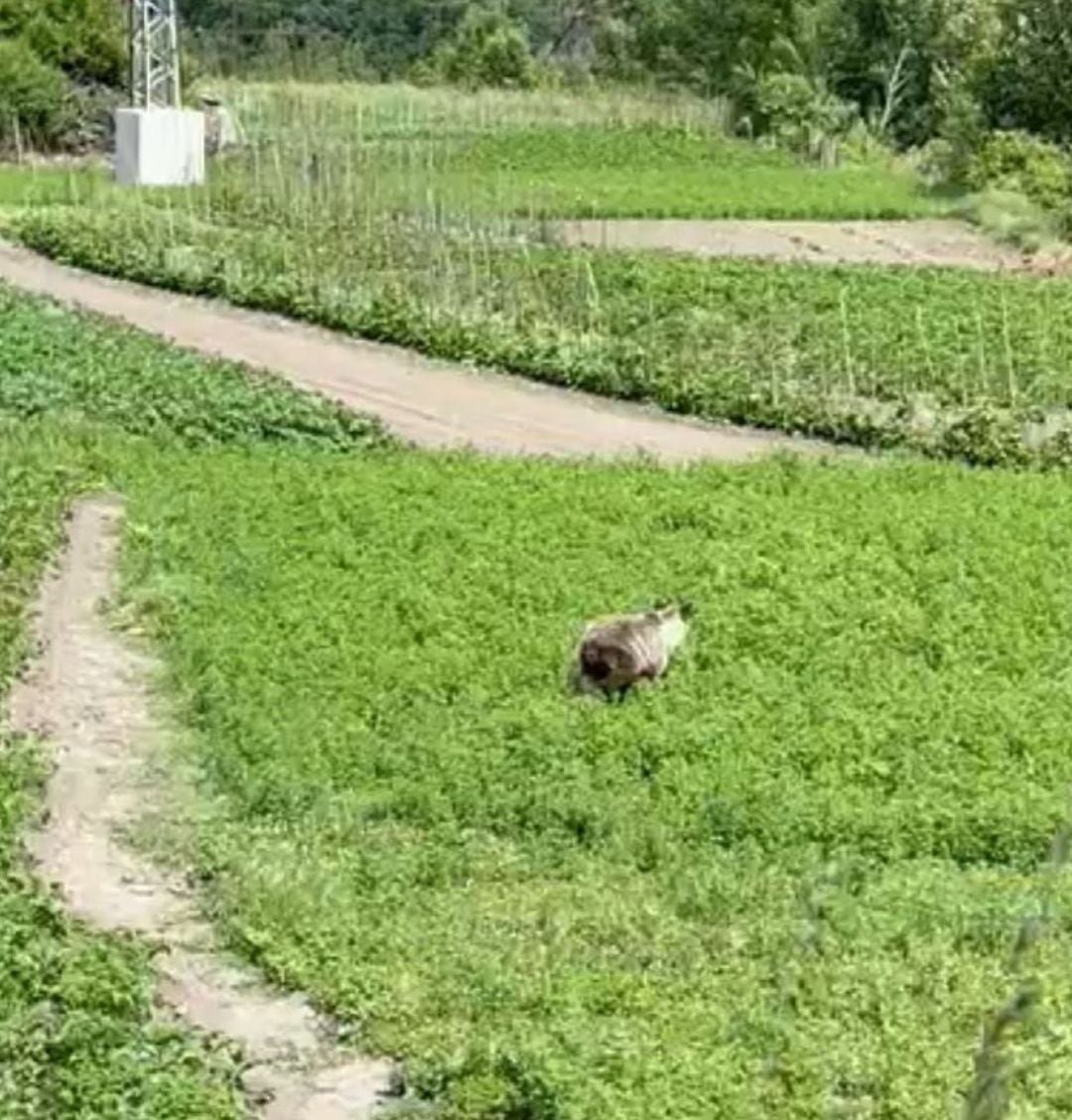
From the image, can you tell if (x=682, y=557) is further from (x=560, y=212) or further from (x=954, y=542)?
(x=560, y=212)

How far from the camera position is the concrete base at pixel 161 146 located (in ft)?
99.8

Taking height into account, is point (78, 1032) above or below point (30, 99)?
below

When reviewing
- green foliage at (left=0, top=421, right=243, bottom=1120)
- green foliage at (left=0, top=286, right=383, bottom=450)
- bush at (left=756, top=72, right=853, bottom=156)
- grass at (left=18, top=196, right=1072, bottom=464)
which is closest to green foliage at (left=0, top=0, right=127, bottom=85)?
bush at (left=756, top=72, right=853, bottom=156)

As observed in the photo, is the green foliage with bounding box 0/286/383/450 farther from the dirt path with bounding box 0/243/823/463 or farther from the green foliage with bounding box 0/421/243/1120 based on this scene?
the green foliage with bounding box 0/421/243/1120

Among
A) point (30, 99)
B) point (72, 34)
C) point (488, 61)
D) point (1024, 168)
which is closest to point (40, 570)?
point (1024, 168)

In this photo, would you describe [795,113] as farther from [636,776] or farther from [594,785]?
[594,785]

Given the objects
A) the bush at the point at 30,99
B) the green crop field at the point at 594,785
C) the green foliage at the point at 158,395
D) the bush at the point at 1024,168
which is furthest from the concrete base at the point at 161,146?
the green crop field at the point at 594,785

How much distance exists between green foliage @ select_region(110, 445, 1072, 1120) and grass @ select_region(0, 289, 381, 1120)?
622mm

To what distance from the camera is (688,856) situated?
8.62m

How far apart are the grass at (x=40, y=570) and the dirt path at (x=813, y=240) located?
287 inches

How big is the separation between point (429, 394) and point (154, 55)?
50.6 ft

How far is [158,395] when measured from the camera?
57.0ft

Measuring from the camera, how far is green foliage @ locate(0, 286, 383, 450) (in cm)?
1678

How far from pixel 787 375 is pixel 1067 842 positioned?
1585cm
